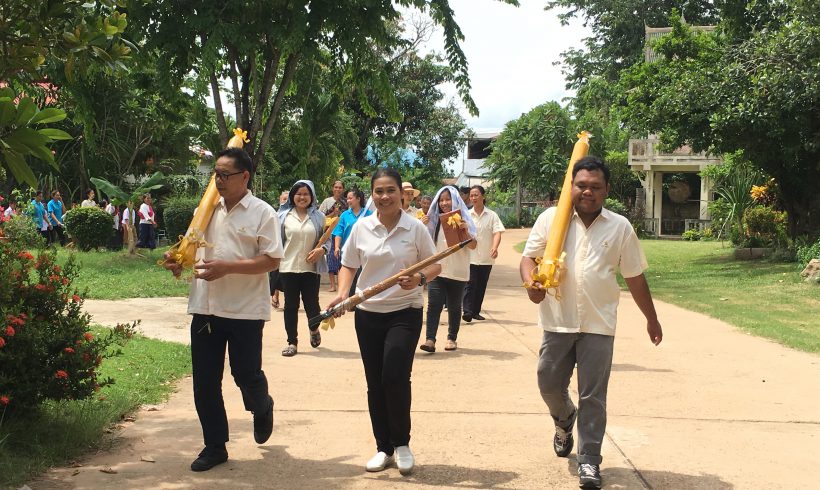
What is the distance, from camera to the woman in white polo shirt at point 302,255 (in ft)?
30.8

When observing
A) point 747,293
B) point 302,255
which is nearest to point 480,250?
point 302,255

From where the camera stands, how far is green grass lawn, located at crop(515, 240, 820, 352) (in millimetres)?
11672

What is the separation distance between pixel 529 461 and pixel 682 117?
16517 mm

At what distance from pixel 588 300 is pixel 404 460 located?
4.73ft

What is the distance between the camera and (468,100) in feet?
53.6

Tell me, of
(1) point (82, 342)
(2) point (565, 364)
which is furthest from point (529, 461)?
(1) point (82, 342)

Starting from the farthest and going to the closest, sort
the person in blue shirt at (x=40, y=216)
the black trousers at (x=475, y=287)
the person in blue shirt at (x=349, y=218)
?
the person in blue shirt at (x=40, y=216) < the person in blue shirt at (x=349, y=218) < the black trousers at (x=475, y=287)

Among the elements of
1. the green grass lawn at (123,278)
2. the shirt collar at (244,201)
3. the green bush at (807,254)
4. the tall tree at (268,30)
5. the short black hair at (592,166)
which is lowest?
the green grass lawn at (123,278)

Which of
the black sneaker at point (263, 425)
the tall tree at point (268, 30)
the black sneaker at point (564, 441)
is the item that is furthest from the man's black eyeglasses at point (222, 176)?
the tall tree at point (268, 30)

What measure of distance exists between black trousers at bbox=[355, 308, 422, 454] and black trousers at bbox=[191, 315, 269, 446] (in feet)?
2.24

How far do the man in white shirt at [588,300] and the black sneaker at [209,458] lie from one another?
2.01 metres

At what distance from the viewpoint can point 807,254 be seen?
19.2 m

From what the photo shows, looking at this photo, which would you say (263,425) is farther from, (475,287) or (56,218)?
(56,218)

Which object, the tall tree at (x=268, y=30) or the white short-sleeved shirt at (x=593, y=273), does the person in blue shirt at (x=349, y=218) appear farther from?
the white short-sleeved shirt at (x=593, y=273)
